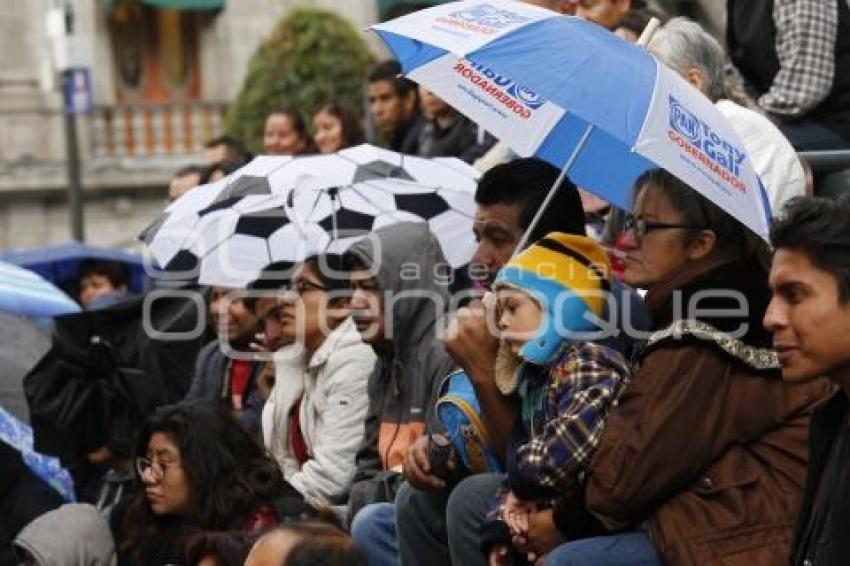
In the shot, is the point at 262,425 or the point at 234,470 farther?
the point at 262,425

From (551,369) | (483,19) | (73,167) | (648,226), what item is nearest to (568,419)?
(551,369)

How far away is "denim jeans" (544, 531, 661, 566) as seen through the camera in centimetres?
589

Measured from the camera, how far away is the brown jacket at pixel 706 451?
18.9ft

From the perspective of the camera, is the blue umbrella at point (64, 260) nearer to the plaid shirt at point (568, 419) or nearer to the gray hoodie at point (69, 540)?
the gray hoodie at point (69, 540)

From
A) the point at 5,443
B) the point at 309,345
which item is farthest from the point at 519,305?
the point at 5,443

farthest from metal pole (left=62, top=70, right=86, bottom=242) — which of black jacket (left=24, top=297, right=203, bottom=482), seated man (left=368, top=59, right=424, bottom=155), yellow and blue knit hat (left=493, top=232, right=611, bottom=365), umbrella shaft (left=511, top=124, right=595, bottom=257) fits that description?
yellow and blue knit hat (left=493, top=232, right=611, bottom=365)

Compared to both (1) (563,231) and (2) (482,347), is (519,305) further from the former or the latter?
(1) (563,231)

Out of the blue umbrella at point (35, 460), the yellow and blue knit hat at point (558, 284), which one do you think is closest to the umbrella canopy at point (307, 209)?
the blue umbrella at point (35, 460)

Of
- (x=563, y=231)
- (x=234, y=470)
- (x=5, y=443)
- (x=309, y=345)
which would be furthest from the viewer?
(x=5, y=443)

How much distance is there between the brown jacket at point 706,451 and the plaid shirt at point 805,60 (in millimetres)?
3011

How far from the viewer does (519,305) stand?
6.46 meters

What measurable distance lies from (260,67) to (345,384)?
1864 centimetres

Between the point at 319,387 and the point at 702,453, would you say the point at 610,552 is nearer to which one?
the point at 702,453

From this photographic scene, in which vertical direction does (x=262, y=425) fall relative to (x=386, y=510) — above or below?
below
